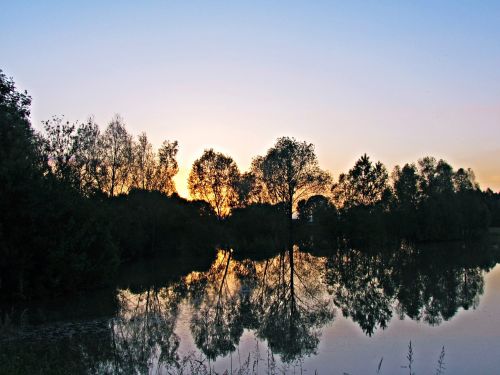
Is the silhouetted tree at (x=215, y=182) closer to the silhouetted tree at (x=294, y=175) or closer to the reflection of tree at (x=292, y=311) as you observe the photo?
the silhouetted tree at (x=294, y=175)

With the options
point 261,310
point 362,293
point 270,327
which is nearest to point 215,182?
point 362,293

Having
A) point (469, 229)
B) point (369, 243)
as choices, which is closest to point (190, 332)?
point (369, 243)

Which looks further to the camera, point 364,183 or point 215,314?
point 364,183

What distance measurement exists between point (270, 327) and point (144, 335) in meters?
3.76

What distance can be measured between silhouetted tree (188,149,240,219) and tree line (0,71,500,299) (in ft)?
0.43

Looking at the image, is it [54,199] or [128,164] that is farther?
[128,164]

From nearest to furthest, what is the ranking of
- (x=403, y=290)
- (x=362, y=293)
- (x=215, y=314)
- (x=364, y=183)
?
(x=215, y=314), (x=362, y=293), (x=403, y=290), (x=364, y=183)

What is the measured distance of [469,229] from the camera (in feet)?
237

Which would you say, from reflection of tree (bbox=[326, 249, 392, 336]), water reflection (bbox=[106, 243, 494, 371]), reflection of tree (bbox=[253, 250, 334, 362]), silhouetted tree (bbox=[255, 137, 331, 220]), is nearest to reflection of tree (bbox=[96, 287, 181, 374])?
water reflection (bbox=[106, 243, 494, 371])

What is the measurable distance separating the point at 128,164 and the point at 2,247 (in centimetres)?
2896

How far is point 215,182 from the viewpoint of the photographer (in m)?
62.9

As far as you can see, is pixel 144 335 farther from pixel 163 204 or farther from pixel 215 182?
pixel 215 182

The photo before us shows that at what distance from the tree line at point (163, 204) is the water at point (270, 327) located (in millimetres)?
2454

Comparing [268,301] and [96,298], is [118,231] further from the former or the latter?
[268,301]
